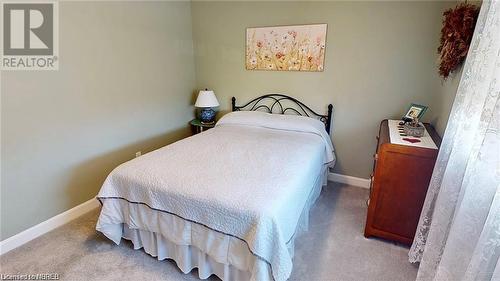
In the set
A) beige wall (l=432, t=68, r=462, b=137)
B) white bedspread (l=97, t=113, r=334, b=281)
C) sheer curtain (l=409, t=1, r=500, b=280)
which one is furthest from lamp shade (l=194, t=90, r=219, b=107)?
sheer curtain (l=409, t=1, r=500, b=280)

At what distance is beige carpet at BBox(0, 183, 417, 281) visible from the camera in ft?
5.77

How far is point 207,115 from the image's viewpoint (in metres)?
3.53

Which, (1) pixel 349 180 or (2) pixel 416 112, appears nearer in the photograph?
(2) pixel 416 112

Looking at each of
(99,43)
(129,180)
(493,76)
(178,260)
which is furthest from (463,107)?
(99,43)

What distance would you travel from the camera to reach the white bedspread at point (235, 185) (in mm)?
1384

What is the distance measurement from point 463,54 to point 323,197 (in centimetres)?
173

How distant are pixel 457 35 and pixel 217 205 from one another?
1.98m

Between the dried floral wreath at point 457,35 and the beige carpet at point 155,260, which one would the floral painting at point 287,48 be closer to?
the dried floral wreath at point 457,35

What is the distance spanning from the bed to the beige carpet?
0.39 ft

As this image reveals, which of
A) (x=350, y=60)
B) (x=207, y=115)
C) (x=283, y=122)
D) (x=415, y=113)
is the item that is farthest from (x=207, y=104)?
(x=415, y=113)

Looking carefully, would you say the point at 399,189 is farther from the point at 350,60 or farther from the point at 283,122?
the point at 350,60

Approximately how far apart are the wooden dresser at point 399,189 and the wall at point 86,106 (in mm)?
2497

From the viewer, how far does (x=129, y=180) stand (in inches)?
70.2

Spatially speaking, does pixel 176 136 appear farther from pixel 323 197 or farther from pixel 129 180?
pixel 323 197
